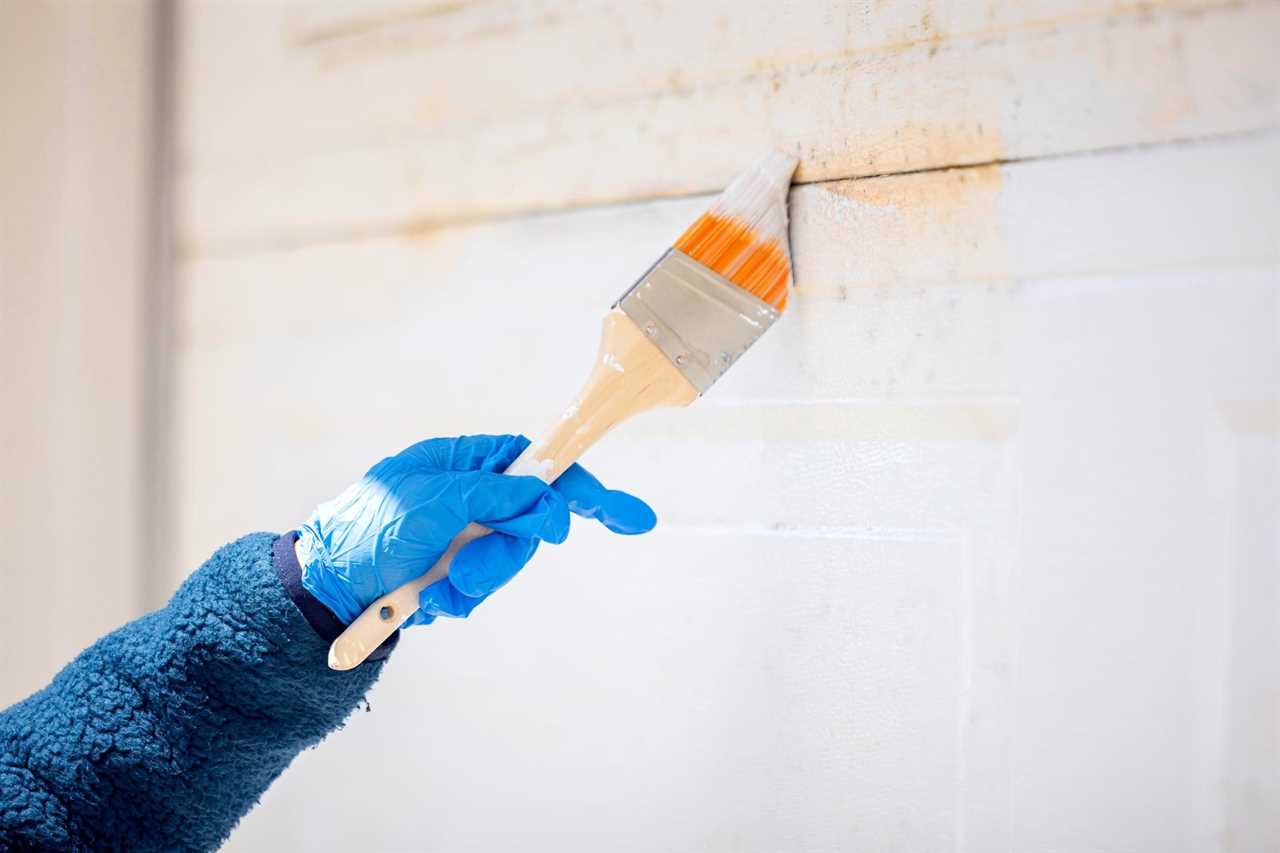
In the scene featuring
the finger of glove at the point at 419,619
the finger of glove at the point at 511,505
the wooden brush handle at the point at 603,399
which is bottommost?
the finger of glove at the point at 419,619

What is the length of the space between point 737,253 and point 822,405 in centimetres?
15

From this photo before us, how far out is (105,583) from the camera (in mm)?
1208

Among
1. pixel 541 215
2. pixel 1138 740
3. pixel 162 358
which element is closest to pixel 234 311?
pixel 162 358

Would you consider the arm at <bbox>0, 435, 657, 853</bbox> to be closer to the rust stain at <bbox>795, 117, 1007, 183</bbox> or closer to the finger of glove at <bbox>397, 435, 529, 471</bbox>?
the finger of glove at <bbox>397, 435, 529, 471</bbox>

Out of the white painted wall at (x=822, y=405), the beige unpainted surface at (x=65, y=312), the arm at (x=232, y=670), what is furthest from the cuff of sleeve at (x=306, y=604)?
the beige unpainted surface at (x=65, y=312)

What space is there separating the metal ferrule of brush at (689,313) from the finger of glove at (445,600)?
8.3 inches

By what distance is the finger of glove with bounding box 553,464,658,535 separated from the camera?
75cm

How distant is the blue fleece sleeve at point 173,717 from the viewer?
0.72 metres

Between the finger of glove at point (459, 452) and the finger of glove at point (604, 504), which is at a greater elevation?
the finger of glove at point (459, 452)

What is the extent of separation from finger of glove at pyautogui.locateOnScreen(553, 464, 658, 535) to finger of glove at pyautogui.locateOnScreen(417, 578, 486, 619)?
0.31 feet

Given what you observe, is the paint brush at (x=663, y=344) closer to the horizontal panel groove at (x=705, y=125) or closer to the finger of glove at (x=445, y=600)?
the finger of glove at (x=445, y=600)

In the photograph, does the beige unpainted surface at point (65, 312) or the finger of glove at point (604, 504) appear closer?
the finger of glove at point (604, 504)

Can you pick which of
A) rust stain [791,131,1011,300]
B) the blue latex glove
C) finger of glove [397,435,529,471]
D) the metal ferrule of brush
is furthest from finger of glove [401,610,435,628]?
rust stain [791,131,1011,300]

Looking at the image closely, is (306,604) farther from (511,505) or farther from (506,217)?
(506,217)
